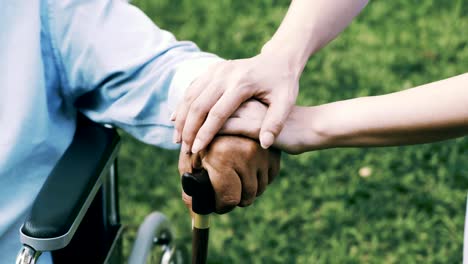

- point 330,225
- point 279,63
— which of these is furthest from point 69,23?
point 330,225

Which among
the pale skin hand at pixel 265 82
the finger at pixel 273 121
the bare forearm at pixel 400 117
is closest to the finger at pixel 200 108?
the pale skin hand at pixel 265 82

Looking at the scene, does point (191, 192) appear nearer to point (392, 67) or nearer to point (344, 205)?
point (344, 205)

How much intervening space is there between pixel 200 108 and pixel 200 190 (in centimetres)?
19

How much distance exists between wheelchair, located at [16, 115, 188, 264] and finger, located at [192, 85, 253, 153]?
0.29 m

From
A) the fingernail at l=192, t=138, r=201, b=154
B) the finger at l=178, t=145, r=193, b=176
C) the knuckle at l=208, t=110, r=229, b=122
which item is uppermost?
the knuckle at l=208, t=110, r=229, b=122

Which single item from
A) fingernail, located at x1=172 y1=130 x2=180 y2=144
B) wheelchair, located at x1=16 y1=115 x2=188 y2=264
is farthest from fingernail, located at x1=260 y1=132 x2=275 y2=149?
wheelchair, located at x1=16 y1=115 x2=188 y2=264

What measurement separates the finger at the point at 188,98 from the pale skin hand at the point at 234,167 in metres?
0.08

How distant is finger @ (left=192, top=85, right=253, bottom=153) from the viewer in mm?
1659

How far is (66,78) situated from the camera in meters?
1.92

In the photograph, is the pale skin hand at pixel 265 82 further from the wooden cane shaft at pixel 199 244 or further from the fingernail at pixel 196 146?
the wooden cane shaft at pixel 199 244

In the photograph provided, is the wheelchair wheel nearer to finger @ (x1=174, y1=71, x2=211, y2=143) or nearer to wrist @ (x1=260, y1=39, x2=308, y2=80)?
finger @ (x1=174, y1=71, x2=211, y2=143)

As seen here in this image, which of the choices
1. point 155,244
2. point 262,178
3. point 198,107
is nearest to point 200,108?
point 198,107

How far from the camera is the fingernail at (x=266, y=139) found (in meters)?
1.64

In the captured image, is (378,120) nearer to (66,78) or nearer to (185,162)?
(185,162)
